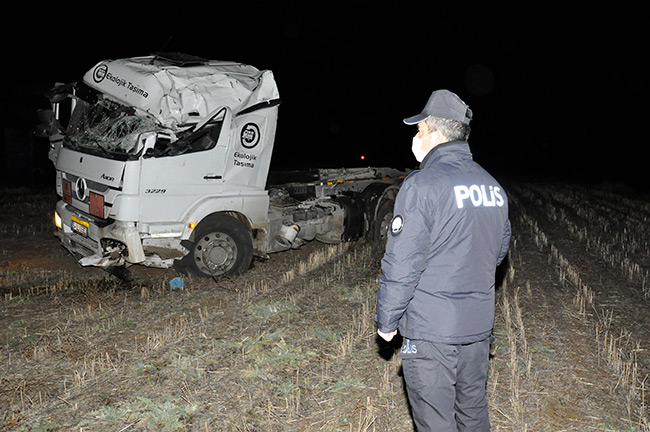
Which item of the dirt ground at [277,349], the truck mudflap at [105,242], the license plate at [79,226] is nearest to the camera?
the dirt ground at [277,349]

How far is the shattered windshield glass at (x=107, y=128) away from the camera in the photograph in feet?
22.4

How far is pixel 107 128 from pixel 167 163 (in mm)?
1197

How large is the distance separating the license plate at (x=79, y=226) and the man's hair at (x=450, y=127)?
5.90 meters

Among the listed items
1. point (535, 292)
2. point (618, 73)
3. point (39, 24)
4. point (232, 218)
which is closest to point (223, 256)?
point (232, 218)

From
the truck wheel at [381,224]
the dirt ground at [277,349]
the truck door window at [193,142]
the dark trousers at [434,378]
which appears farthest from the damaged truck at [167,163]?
the dark trousers at [434,378]

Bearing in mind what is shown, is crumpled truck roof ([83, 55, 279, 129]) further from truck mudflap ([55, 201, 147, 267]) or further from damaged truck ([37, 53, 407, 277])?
truck mudflap ([55, 201, 147, 267])

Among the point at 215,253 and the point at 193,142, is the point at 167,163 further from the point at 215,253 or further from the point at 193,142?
the point at 215,253

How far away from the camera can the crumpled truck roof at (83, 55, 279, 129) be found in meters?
6.89

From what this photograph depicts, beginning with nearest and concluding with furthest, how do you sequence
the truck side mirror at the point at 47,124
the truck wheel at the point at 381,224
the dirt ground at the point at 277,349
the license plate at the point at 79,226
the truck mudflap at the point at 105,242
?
the dirt ground at the point at 277,349, the truck mudflap at the point at 105,242, the license plate at the point at 79,226, the truck side mirror at the point at 47,124, the truck wheel at the point at 381,224

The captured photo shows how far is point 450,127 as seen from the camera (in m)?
2.92

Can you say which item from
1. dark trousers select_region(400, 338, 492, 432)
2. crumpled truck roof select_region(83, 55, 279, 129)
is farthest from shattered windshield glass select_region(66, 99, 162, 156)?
dark trousers select_region(400, 338, 492, 432)

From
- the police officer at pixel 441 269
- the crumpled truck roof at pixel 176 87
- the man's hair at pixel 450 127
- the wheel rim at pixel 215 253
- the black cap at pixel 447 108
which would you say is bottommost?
the wheel rim at pixel 215 253

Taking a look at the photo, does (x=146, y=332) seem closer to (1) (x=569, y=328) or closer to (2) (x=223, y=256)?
(2) (x=223, y=256)

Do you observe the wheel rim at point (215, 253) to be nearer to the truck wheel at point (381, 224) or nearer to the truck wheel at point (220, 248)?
the truck wheel at point (220, 248)
